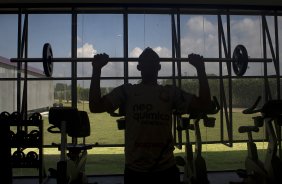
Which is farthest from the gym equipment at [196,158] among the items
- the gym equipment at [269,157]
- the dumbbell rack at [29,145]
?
the dumbbell rack at [29,145]

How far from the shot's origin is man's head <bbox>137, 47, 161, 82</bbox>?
144 cm

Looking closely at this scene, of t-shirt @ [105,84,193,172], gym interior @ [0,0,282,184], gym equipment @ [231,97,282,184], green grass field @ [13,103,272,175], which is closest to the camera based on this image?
t-shirt @ [105,84,193,172]

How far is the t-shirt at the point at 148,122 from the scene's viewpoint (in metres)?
1.38

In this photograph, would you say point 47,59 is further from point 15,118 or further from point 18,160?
point 18,160

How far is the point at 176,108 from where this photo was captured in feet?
4.96

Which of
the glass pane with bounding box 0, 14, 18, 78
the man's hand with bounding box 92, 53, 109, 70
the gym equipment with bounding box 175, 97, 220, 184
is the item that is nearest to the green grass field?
the glass pane with bounding box 0, 14, 18, 78

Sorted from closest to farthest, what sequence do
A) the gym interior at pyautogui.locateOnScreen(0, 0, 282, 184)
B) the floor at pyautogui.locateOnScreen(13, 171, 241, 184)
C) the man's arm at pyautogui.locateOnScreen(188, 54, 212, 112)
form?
the man's arm at pyautogui.locateOnScreen(188, 54, 212, 112) < the floor at pyautogui.locateOnScreen(13, 171, 241, 184) < the gym interior at pyautogui.locateOnScreen(0, 0, 282, 184)

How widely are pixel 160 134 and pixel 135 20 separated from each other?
15.8 feet

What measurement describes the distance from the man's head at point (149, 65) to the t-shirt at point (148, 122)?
50mm

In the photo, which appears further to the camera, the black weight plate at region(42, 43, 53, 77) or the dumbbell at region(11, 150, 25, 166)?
the dumbbell at region(11, 150, 25, 166)

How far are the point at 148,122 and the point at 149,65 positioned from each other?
0.28 metres

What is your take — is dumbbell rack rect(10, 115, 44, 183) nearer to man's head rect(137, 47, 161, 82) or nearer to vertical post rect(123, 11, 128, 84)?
vertical post rect(123, 11, 128, 84)

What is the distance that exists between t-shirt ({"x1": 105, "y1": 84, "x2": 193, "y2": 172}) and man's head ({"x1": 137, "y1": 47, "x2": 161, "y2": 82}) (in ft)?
0.16

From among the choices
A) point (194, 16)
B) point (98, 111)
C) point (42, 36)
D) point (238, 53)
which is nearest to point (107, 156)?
point (42, 36)
